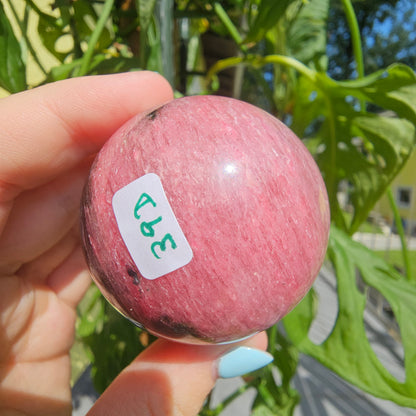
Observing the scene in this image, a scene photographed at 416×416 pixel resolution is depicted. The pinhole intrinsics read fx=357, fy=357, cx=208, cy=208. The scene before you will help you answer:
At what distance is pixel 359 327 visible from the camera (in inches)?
19.7

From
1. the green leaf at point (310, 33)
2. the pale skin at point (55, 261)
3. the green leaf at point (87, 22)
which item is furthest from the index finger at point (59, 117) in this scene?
the green leaf at point (310, 33)

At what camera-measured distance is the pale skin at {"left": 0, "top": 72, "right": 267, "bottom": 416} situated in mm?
402

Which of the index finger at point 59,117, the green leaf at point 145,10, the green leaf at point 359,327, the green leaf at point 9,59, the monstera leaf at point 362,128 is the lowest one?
the green leaf at point 359,327

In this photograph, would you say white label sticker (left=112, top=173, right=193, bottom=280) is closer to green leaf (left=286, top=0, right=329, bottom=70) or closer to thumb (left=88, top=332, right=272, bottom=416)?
thumb (left=88, top=332, right=272, bottom=416)

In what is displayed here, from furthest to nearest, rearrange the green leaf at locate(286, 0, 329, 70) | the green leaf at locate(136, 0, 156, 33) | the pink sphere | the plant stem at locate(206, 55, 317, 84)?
the green leaf at locate(286, 0, 329, 70) < the plant stem at locate(206, 55, 317, 84) < the green leaf at locate(136, 0, 156, 33) < the pink sphere

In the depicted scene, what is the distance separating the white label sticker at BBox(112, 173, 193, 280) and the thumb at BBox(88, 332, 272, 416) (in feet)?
0.59

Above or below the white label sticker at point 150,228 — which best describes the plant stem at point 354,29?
above

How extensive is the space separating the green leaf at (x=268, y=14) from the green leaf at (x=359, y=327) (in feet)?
1.03

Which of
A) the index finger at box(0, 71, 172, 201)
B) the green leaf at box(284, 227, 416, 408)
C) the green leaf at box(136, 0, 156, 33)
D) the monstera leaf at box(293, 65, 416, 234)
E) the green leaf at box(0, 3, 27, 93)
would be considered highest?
the green leaf at box(136, 0, 156, 33)

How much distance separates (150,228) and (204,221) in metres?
0.05

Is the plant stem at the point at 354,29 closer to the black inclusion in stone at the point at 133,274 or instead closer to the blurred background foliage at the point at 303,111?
the blurred background foliage at the point at 303,111

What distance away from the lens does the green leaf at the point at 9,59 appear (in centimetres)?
46

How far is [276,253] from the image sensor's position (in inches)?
11.7

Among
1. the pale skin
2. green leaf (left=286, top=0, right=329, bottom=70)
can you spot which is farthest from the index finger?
green leaf (left=286, top=0, right=329, bottom=70)
